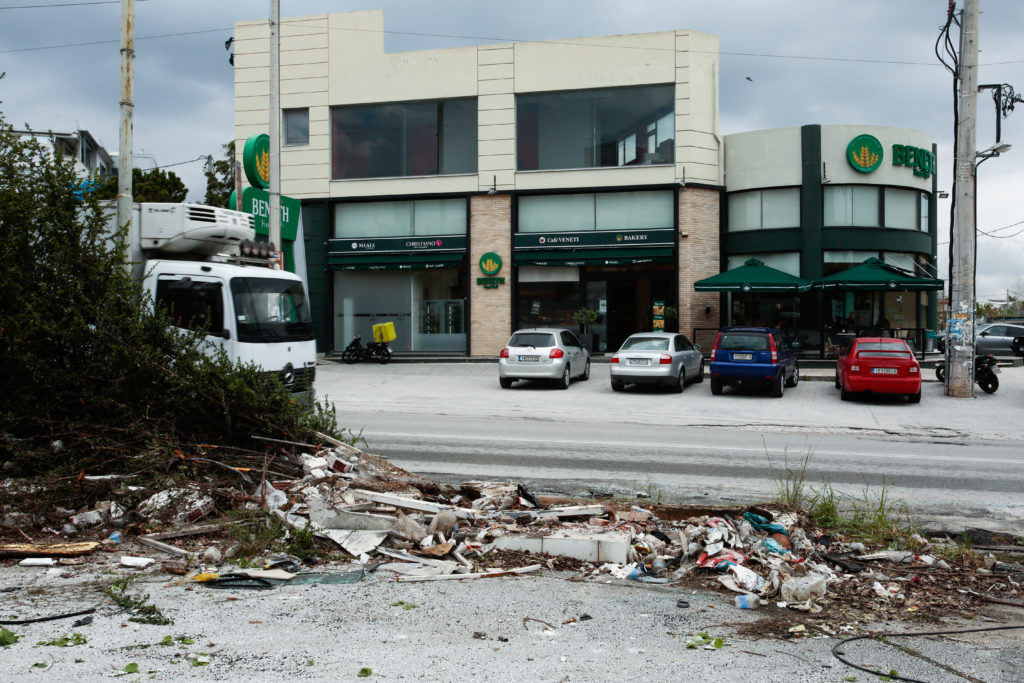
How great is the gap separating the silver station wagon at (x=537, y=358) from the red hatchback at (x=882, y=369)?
6.68m

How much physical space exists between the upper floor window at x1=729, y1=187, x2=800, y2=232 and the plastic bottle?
24.5 metres

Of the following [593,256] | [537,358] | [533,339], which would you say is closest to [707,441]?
[537,358]

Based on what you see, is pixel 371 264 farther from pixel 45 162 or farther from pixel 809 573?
pixel 809 573

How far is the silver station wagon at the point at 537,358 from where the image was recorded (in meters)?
19.9

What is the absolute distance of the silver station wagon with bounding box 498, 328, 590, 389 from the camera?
19.9m

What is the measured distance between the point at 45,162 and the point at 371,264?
69.0 ft

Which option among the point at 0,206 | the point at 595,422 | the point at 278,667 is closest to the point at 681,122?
the point at 595,422

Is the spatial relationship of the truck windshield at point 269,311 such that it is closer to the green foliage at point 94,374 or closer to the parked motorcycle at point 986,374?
the green foliage at point 94,374

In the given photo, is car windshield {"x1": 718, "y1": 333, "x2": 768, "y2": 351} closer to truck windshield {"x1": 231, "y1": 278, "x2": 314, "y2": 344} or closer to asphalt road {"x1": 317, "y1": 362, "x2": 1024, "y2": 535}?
asphalt road {"x1": 317, "y1": 362, "x2": 1024, "y2": 535}

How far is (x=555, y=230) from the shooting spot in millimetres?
28219

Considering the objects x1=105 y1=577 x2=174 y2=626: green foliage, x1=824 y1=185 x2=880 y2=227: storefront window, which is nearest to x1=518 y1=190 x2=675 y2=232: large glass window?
x1=824 y1=185 x2=880 y2=227: storefront window

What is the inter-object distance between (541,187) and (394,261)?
236 inches

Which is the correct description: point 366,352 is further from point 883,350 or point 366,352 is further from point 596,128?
point 883,350

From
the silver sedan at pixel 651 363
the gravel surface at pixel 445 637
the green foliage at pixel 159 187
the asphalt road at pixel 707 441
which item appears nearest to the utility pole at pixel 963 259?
the asphalt road at pixel 707 441
